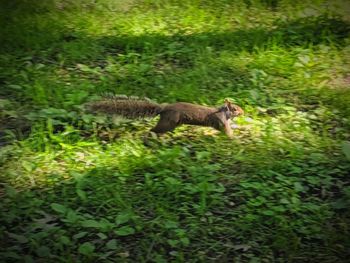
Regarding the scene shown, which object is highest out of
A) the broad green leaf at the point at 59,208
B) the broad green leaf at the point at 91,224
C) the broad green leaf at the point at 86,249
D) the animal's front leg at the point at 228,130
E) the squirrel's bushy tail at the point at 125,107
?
the squirrel's bushy tail at the point at 125,107

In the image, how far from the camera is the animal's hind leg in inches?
162

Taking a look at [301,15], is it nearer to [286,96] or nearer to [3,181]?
[286,96]

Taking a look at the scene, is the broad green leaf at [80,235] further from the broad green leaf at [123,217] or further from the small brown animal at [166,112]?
the small brown animal at [166,112]

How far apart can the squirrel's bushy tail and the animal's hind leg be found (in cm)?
8

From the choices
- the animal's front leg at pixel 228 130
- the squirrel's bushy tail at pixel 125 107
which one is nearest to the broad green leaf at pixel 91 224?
the squirrel's bushy tail at pixel 125 107

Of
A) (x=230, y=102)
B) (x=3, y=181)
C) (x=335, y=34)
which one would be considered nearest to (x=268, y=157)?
(x=230, y=102)

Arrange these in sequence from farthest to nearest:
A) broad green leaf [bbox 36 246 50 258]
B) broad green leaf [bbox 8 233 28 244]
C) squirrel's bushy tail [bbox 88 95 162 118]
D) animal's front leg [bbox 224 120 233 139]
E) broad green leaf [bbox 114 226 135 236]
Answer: animal's front leg [bbox 224 120 233 139] < squirrel's bushy tail [bbox 88 95 162 118] < broad green leaf [bbox 114 226 135 236] < broad green leaf [bbox 8 233 28 244] < broad green leaf [bbox 36 246 50 258]

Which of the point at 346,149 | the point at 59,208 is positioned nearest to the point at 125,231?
the point at 59,208

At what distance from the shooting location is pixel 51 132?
4.14 m

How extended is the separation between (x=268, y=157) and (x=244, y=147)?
0.25 meters

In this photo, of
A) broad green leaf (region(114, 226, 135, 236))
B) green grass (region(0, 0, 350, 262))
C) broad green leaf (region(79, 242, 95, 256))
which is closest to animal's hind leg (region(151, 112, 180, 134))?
green grass (region(0, 0, 350, 262))

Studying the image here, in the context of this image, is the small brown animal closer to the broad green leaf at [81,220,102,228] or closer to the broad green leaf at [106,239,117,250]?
the broad green leaf at [81,220,102,228]

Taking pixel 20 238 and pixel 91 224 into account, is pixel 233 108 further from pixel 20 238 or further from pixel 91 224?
pixel 20 238

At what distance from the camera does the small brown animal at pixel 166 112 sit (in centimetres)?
405
